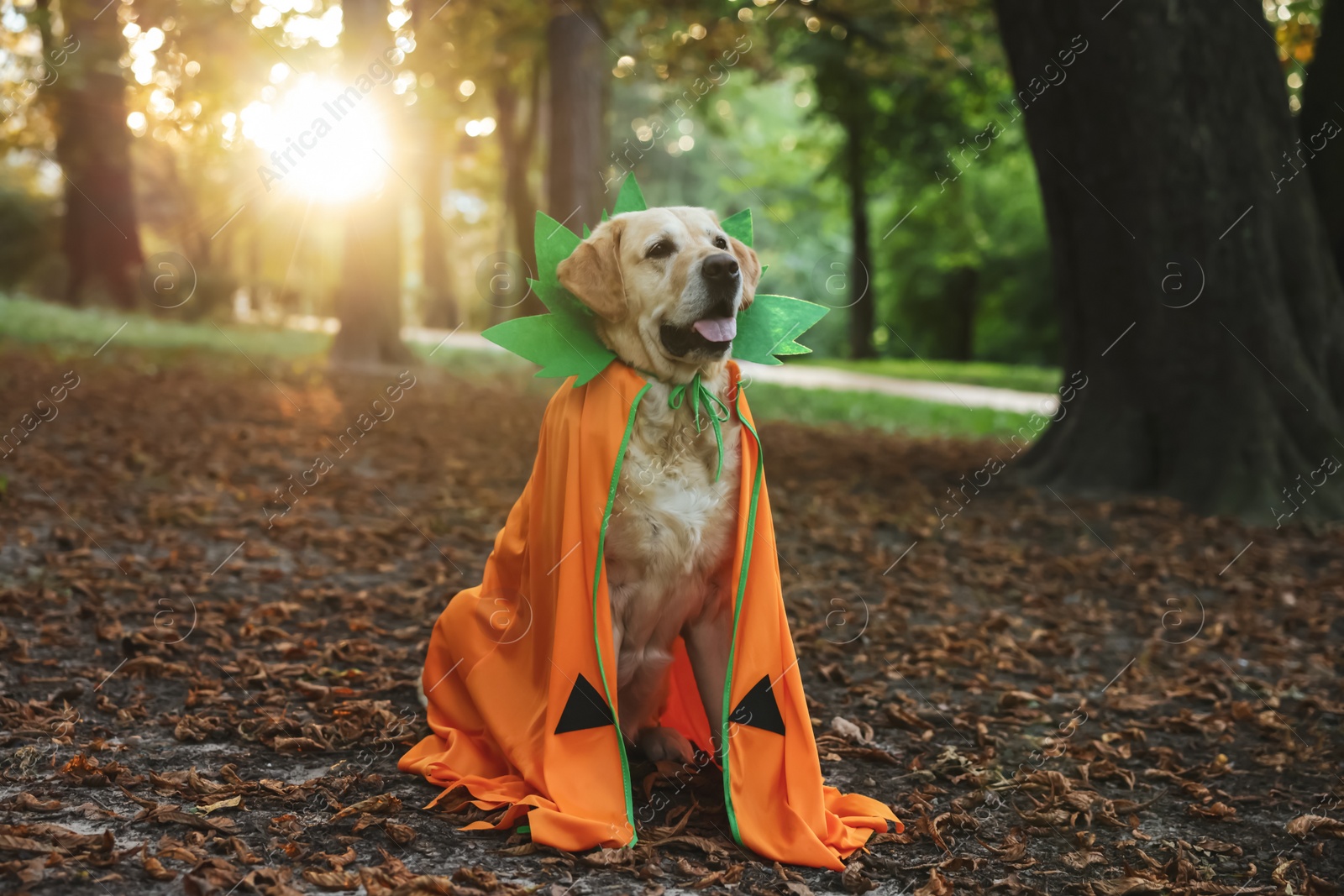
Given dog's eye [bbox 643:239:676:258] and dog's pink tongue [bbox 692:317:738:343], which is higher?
dog's eye [bbox 643:239:676:258]

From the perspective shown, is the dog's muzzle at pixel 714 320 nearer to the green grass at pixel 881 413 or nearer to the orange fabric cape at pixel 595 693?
the orange fabric cape at pixel 595 693

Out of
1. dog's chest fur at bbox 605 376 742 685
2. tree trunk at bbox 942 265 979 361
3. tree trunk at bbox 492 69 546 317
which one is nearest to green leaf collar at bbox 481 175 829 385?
dog's chest fur at bbox 605 376 742 685

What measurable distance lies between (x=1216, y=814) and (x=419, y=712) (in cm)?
282

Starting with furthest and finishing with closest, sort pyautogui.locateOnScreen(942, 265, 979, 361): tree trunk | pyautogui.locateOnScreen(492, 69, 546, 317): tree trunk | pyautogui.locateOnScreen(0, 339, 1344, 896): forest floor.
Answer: pyautogui.locateOnScreen(942, 265, 979, 361): tree trunk < pyautogui.locateOnScreen(492, 69, 546, 317): tree trunk < pyautogui.locateOnScreen(0, 339, 1344, 896): forest floor

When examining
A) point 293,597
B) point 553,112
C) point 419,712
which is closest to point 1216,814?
point 419,712

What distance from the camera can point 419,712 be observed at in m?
3.97

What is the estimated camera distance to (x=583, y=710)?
3.04 metres

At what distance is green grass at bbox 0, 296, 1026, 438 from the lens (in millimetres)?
13852

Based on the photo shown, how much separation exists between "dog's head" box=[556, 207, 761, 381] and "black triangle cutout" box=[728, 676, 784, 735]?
98 cm

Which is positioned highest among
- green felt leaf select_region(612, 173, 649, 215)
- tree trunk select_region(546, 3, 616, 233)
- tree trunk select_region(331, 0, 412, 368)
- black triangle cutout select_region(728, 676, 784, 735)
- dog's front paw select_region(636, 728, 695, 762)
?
tree trunk select_region(546, 3, 616, 233)

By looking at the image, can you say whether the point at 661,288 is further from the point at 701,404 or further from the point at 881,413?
the point at 881,413

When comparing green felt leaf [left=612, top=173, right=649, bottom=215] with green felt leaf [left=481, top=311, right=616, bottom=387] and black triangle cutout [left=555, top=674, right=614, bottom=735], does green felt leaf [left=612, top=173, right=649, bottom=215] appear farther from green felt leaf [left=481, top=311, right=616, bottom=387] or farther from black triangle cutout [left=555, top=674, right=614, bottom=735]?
black triangle cutout [left=555, top=674, right=614, bottom=735]

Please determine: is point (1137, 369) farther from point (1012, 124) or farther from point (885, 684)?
point (1012, 124)

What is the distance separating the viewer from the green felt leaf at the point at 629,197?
345 centimetres
